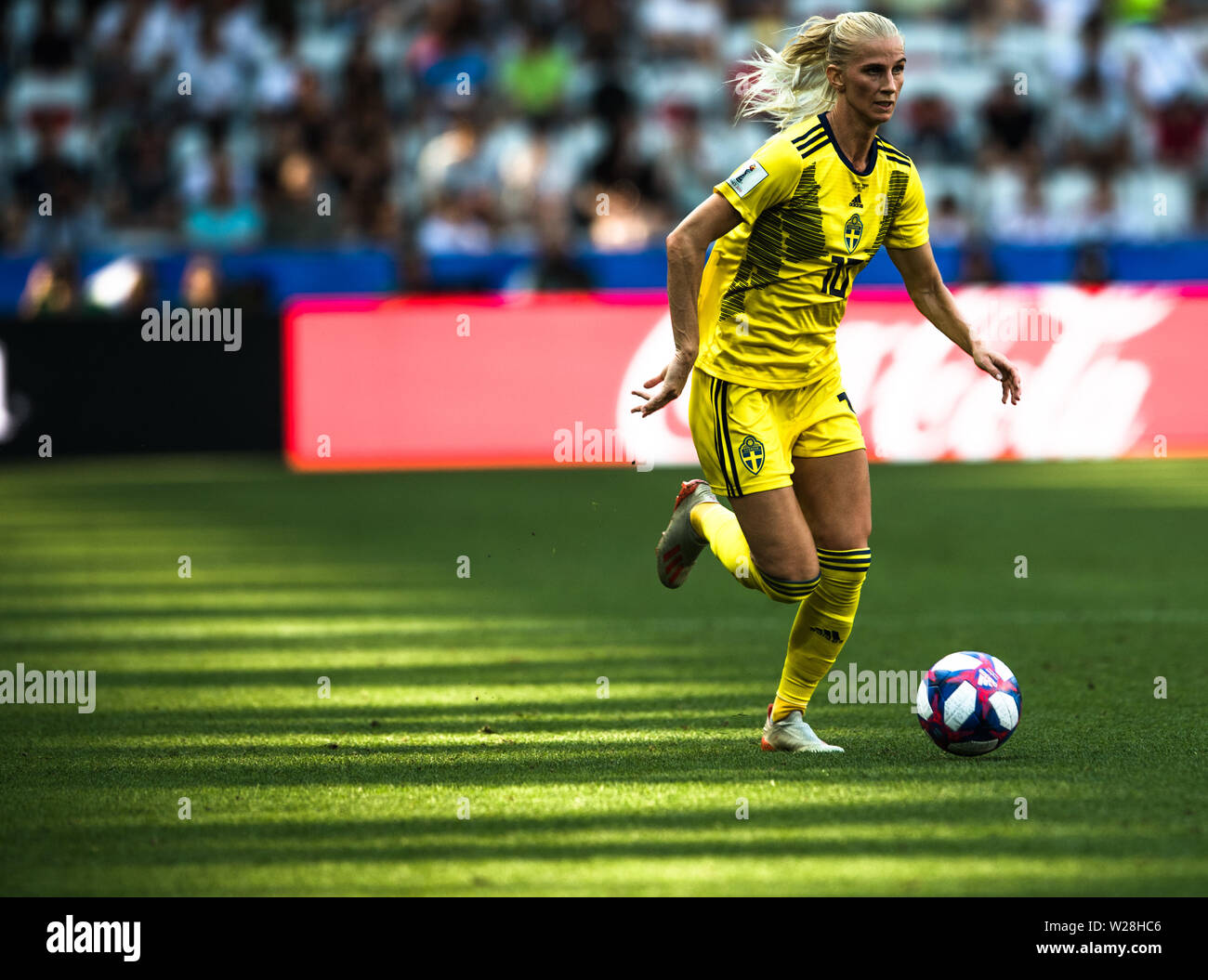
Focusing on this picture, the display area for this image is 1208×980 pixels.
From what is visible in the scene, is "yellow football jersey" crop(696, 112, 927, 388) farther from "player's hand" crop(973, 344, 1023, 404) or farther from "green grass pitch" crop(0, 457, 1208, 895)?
"green grass pitch" crop(0, 457, 1208, 895)

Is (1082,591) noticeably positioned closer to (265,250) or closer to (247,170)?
(265,250)

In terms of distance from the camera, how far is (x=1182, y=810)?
534cm

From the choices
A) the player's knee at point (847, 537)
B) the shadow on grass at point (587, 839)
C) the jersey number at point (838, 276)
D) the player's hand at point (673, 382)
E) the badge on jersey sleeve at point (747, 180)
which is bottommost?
the shadow on grass at point (587, 839)

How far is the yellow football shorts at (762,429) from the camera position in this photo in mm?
6062

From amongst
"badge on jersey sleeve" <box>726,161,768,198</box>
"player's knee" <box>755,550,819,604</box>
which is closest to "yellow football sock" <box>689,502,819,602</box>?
"player's knee" <box>755,550,819,604</box>

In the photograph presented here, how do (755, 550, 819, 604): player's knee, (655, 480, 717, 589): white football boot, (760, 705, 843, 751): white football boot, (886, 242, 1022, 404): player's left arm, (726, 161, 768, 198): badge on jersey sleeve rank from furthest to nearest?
(655, 480, 717, 589): white football boot, (886, 242, 1022, 404): player's left arm, (760, 705, 843, 751): white football boot, (755, 550, 819, 604): player's knee, (726, 161, 768, 198): badge on jersey sleeve

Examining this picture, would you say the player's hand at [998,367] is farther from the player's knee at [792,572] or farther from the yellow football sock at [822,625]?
the player's knee at [792,572]

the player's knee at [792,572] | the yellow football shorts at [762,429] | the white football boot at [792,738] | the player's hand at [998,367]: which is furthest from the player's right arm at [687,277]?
the white football boot at [792,738]

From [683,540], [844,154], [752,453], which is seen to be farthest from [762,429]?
[683,540]

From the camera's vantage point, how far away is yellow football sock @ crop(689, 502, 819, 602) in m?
6.08

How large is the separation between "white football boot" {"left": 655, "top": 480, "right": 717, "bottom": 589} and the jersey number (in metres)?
1.00

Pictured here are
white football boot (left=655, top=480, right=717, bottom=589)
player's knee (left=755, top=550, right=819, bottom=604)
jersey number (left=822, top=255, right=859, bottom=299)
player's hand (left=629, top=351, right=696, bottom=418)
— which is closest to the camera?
player's hand (left=629, top=351, right=696, bottom=418)

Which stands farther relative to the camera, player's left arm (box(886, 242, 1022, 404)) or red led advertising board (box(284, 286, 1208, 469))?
red led advertising board (box(284, 286, 1208, 469))

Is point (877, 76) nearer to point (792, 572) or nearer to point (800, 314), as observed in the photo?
point (800, 314)
